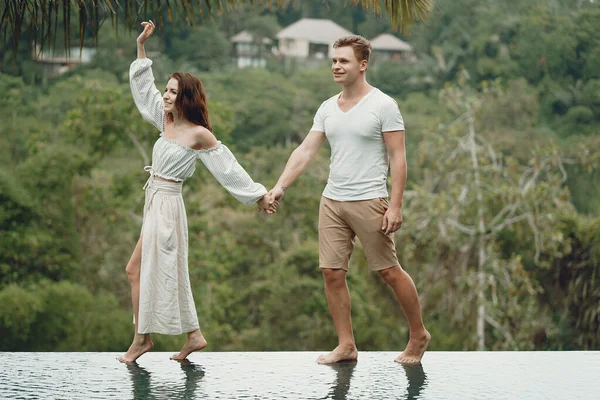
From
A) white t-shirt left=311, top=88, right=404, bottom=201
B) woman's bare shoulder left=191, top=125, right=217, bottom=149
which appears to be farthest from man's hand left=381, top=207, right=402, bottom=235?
woman's bare shoulder left=191, top=125, right=217, bottom=149

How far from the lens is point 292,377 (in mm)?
4105

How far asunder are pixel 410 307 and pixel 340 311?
11.4 inches

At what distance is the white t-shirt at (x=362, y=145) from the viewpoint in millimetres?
4203

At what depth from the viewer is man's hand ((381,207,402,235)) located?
417cm

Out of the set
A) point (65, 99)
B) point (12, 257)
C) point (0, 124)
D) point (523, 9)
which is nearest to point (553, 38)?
point (523, 9)

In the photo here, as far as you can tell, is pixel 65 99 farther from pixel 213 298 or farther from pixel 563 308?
pixel 563 308

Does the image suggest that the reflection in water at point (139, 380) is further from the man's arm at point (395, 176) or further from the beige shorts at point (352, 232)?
the man's arm at point (395, 176)

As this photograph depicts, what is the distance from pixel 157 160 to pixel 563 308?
14293 millimetres

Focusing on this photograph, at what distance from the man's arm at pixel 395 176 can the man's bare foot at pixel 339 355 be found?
22.6 inches

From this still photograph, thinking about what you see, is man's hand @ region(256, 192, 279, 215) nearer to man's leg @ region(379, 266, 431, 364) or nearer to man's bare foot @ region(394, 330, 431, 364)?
man's leg @ region(379, 266, 431, 364)

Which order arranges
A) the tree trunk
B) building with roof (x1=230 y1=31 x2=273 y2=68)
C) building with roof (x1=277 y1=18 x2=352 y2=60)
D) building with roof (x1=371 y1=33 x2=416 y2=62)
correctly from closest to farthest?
1. the tree trunk
2. building with roof (x1=371 y1=33 x2=416 y2=62)
3. building with roof (x1=230 y1=31 x2=273 y2=68)
4. building with roof (x1=277 y1=18 x2=352 y2=60)

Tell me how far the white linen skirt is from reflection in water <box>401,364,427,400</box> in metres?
0.94

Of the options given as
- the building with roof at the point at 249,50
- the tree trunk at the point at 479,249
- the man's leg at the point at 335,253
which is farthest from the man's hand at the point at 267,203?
the building with roof at the point at 249,50

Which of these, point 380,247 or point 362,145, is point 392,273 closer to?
point 380,247
